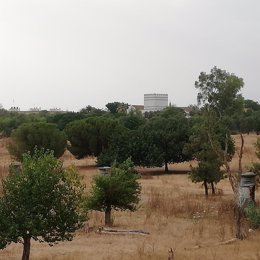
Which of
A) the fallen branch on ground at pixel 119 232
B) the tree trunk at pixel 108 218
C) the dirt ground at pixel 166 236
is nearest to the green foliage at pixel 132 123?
the dirt ground at pixel 166 236

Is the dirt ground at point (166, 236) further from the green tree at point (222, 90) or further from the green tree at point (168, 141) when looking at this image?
the green tree at point (222, 90)

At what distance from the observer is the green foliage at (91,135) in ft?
144

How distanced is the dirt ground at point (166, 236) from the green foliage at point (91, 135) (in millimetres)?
17204

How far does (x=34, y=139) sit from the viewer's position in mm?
41312

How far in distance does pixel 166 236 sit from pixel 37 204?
241 inches

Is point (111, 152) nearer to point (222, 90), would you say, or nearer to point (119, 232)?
point (222, 90)

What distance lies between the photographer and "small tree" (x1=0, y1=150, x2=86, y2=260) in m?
12.2

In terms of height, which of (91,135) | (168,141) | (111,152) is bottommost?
(111,152)

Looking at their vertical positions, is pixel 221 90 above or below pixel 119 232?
above

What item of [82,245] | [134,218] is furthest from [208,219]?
[82,245]

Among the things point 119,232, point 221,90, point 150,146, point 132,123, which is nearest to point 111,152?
point 150,146

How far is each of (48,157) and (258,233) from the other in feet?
24.0

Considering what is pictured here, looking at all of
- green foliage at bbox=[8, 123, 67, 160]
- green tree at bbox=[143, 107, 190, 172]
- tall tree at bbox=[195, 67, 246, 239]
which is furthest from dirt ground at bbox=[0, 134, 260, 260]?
tall tree at bbox=[195, 67, 246, 239]

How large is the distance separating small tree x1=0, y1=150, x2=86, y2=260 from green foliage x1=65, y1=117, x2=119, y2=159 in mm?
30490
